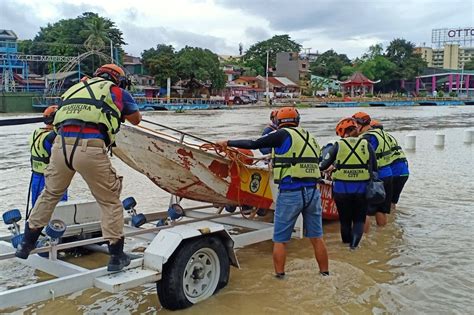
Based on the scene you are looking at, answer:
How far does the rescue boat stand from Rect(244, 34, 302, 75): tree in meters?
108

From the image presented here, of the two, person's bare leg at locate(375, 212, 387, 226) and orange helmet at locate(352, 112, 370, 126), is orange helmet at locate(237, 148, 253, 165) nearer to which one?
orange helmet at locate(352, 112, 370, 126)

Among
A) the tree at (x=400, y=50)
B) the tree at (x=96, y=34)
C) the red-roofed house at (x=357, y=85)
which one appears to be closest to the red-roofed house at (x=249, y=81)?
the red-roofed house at (x=357, y=85)

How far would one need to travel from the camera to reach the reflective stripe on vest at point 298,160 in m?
5.27

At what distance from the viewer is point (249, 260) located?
6.37m

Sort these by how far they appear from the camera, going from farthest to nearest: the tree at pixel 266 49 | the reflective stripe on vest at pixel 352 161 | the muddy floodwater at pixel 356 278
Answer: the tree at pixel 266 49
the reflective stripe on vest at pixel 352 161
the muddy floodwater at pixel 356 278

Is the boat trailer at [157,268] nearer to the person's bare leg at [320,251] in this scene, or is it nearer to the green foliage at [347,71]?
the person's bare leg at [320,251]

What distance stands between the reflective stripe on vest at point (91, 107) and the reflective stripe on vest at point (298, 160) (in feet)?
6.05

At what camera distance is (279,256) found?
546 centimetres

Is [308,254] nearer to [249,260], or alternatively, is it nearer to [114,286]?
[249,260]

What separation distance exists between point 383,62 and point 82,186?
10963 centimetres

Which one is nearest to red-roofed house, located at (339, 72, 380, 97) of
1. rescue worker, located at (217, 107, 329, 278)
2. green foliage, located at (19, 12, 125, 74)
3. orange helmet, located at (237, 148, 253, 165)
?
green foliage, located at (19, 12, 125, 74)

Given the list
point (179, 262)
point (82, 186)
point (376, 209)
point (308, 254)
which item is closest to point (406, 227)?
point (376, 209)

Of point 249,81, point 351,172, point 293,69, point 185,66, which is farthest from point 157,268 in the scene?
point 293,69

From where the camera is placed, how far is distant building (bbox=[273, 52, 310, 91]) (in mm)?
105375
